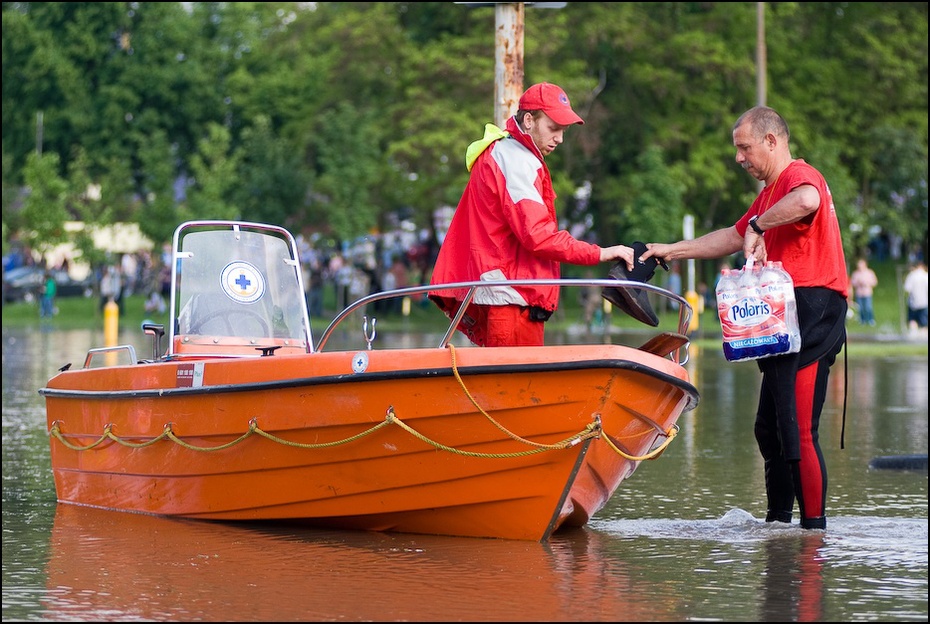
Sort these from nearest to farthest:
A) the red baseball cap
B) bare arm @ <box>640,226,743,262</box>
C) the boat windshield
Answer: the red baseball cap → bare arm @ <box>640,226,743,262</box> → the boat windshield

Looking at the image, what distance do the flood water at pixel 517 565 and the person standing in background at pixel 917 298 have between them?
2144cm

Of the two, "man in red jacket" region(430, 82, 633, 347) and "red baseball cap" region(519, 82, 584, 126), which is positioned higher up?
"red baseball cap" region(519, 82, 584, 126)

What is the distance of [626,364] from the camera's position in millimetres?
6836

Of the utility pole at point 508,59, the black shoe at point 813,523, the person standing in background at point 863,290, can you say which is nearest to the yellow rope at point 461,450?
the black shoe at point 813,523

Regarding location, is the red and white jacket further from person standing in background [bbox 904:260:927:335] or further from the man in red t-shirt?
person standing in background [bbox 904:260:927:335]

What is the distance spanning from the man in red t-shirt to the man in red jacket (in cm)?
52

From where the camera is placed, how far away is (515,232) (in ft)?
23.7

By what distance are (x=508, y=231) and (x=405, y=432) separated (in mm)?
1080

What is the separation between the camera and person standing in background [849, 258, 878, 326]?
1415 inches

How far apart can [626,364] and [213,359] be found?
8.32 feet

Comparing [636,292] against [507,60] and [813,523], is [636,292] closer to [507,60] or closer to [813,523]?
[813,523]

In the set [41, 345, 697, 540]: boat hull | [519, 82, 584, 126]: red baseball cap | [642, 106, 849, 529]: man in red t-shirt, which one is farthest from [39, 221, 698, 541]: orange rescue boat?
[519, 82, 584, 126]: red baseball cap

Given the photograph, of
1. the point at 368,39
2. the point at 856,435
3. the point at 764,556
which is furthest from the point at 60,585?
the point at 368,39

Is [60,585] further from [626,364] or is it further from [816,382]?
[816,382]
